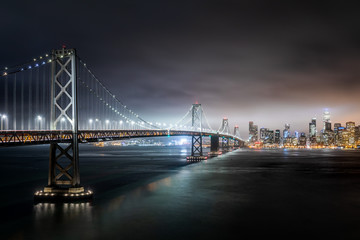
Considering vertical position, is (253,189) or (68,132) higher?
(68,132)

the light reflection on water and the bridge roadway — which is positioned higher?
the bridge roadway

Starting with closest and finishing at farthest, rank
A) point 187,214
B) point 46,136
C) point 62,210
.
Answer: point 62,210 → point 187,214 → point 46,136

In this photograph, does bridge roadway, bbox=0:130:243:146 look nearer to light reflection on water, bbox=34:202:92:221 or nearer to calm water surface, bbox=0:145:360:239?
light reflection on water, bbox=34:202:92:221

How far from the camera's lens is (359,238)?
2014cm

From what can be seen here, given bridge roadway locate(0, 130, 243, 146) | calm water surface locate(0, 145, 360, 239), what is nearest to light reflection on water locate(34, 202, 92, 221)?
calm water surface locate(0, 145, 360, 239)

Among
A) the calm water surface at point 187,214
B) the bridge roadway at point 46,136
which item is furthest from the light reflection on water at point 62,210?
the bridge roadway at point 46,136

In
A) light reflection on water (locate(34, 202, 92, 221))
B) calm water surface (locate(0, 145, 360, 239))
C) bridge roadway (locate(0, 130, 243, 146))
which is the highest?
bridge roadway (locate(0, 130, 243, 146))

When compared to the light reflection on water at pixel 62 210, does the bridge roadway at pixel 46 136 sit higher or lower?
higher

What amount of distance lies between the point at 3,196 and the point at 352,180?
4752 centimetres

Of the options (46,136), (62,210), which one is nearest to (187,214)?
(62,210)

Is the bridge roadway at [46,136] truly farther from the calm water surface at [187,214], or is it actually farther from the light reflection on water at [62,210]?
the calm water surface at [187,214]

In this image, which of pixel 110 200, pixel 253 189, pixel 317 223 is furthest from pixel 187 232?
pixel 253 189

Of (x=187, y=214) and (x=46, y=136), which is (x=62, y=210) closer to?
(x=46, y=136)

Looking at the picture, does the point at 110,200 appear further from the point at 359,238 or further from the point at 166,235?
A: the point at 359,238
